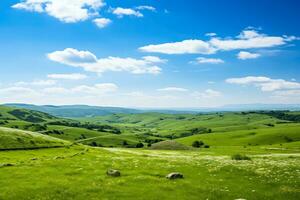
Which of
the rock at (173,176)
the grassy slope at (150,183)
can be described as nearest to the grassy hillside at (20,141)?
the grassy slope at (150,183)

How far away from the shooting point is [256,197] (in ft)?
91.8

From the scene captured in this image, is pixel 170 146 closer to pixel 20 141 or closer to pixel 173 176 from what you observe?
pixel 20 141

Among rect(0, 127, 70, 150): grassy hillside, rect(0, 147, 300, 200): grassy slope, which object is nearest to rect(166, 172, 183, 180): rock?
rect(0, 147, 300, 200): grassy slope

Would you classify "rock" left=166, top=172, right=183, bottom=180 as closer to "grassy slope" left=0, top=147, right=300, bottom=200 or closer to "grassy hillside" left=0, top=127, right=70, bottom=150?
"grassy slope" left=0, top=147, right=300, bottom=200

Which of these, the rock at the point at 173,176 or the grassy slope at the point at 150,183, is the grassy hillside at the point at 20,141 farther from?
the rock at the point at 173,176

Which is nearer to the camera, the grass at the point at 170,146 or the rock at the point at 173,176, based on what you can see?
the rock at the point at 173,176

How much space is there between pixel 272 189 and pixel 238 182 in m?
4.26

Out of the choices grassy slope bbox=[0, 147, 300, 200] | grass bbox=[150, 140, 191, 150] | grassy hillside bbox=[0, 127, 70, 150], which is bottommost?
grass bbox=[150, 140, 191, 150]

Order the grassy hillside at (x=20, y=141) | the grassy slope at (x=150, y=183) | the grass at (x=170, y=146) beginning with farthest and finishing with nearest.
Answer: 1. the grass at (x=170, y=146)
2. the grassy hillside at (x=20, y=141)
3. the grassy slope at (x=150, y=183)

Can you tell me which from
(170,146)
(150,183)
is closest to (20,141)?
(150,183)

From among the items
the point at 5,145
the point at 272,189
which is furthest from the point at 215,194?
the point at 5,145

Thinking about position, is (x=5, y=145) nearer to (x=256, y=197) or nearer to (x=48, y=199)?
(x=48, y=199)

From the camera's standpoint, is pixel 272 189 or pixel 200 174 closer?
pixel 272 189

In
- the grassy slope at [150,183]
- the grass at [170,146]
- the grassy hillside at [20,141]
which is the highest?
the grassy slope at [150,183]
